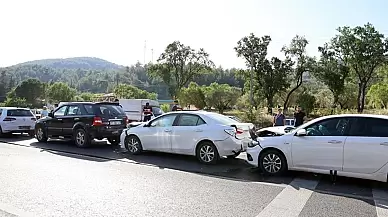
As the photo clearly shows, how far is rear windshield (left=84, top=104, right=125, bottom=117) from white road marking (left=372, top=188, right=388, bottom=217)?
28.5 ft

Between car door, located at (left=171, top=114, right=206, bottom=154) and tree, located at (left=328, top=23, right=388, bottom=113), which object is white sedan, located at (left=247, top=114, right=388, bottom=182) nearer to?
car door, located at (left=171, top=114, right=206, bottom=154)

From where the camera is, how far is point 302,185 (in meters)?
7.48

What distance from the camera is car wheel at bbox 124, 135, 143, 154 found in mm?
11234

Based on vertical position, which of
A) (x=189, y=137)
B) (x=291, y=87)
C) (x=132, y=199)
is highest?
(x=291, y=87)

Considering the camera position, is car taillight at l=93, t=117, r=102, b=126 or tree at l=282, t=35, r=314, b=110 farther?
tree at l=282, t=35, r=314, b=110

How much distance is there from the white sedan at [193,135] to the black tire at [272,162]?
1.20 meters

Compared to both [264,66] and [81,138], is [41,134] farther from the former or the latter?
[264,66]

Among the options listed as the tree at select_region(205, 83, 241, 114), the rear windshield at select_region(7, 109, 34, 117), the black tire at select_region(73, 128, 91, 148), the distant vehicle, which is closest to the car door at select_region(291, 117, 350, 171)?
the black tire at select_region(73, 128, 91, 148)

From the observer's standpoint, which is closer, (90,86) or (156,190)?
(156,190)

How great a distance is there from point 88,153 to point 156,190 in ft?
17.1

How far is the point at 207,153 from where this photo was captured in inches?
383

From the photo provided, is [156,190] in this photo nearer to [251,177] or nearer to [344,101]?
[251,177]

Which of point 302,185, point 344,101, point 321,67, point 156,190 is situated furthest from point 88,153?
point 344,101

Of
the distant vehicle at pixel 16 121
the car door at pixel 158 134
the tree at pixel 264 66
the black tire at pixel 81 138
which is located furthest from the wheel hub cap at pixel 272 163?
the tree at pixel 264 66
